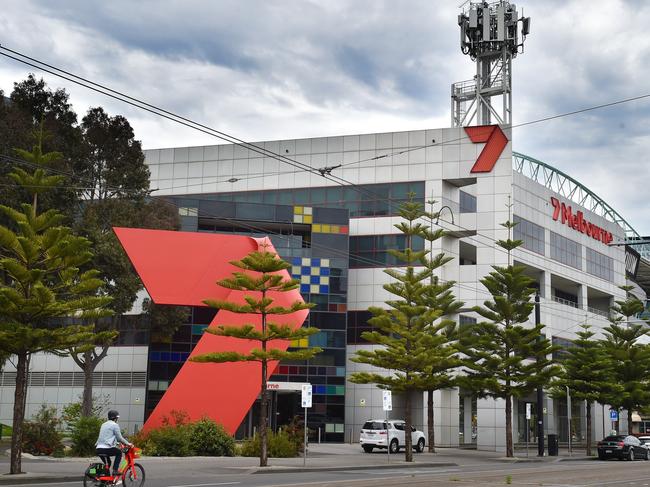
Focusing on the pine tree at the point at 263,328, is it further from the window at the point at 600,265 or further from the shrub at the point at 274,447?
the window at the point at 600,265

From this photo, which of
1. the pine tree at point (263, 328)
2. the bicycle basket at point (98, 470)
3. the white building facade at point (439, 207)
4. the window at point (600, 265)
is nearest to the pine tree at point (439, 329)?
the white building facade at point (439, 207)

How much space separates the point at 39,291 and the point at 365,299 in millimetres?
35123

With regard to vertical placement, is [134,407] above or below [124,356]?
below

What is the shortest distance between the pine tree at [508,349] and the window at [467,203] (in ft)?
45.4

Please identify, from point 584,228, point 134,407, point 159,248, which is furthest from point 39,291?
point 584,228

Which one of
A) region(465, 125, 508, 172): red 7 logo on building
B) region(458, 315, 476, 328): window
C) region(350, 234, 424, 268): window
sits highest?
region(465, 125, 508, 172): red 7 logo on building

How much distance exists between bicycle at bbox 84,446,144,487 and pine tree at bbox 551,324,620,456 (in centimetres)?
3768

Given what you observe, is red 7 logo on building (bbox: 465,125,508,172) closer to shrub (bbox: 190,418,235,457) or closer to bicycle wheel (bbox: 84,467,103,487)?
shrub (bbox: 190,418,235,457)

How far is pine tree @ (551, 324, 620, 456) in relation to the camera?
49.8 meters

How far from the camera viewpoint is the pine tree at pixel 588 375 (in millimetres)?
49812

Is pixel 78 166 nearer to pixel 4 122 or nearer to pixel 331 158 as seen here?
pixel 4 122

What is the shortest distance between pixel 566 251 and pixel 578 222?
355 centimetres

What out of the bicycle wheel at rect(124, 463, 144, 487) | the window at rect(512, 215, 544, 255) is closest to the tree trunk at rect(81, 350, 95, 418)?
the bicycle wheel at rect(124, 463, 144, 487)

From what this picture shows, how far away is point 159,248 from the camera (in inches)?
1296
